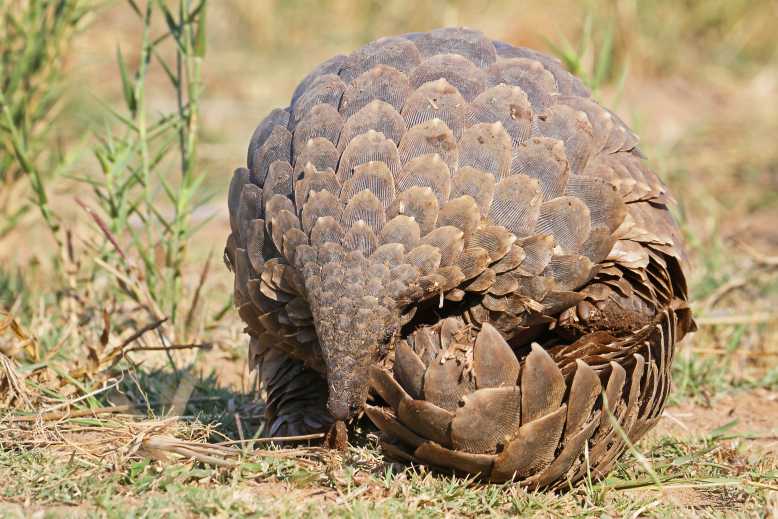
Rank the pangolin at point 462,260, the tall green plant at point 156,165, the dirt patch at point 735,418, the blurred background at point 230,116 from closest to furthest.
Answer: the pangolin at point 462,260 → the dirt patch at point 735,418 → the tall green plant at point 156,165 → the blurred background at point 230,116

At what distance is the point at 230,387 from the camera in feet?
13.0

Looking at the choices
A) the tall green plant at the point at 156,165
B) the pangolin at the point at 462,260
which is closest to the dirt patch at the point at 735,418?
the pangolin at the point at 462,260

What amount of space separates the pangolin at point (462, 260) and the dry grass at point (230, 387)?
0.18 meters

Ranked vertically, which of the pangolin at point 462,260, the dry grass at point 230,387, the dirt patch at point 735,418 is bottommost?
the dirt patch at point 735,418

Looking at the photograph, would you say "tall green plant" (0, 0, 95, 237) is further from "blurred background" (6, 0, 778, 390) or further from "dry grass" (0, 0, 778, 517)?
"dry grass" (0, 0, 778, 517)

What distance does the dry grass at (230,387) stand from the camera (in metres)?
2.70

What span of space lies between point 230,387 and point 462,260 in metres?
1.55

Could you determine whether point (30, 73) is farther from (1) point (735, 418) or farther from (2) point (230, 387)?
(1) point (735, 418)

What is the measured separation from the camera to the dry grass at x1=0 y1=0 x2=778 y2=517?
2703 mm

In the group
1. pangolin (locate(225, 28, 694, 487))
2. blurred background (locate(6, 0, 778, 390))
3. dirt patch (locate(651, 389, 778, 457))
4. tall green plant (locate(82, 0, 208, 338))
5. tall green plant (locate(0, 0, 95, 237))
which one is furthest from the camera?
tall green plant (locate(0, 0, 95, 237))

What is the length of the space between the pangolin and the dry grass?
7.2 inches

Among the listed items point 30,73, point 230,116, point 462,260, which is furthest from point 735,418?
point 230,116

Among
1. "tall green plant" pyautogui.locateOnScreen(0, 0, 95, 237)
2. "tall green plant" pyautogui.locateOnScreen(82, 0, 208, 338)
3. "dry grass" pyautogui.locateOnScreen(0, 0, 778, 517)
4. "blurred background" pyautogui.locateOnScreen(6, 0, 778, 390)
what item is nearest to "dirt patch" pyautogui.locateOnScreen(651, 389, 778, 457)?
"dry grass" pyautogui.locateOnScreen(0, 0, 778, 517)

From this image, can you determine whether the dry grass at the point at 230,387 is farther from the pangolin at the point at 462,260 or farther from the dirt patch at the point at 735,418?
the pangolin at the point at 462,260
